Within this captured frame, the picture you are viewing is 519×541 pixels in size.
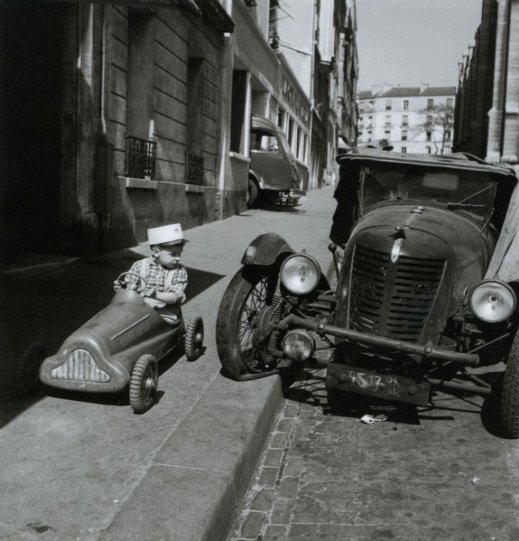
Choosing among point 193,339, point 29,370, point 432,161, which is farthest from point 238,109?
point 29,370

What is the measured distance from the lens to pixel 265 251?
5.24m

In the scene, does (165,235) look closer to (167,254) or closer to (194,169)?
(167,254)

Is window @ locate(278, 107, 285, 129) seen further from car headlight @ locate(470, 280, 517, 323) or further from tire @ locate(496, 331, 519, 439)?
tire @ locate(496, 331, 519, 439)

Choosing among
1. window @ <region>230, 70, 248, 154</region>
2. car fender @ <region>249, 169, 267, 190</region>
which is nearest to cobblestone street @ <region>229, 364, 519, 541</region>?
window @ <region>230, 70, 248, 154</region>

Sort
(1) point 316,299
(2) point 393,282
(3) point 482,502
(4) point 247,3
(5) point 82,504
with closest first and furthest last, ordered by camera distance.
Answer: (5) point 82,504 < (3) point 482,502 < (2) point 393,282 < (1) point 316,299 < (4) point 247,3

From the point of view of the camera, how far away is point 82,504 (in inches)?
121

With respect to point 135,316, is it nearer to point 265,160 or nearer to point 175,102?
point 175,102

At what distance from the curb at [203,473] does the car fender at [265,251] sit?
926 millimetres

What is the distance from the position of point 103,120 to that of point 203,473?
7.61 meters

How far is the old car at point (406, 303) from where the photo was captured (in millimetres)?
4457

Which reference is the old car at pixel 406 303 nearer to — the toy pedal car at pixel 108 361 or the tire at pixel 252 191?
the toy pedal car at pixel 108 361

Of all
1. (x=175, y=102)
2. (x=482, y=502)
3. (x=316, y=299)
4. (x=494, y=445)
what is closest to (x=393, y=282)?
(x=316, y=299)

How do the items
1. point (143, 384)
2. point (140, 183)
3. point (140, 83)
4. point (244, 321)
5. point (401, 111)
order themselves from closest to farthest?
point (143, 384), point (244, 321), point (140, 183), point (140, 83), point (401, 111)

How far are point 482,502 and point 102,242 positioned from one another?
24.6 feet
